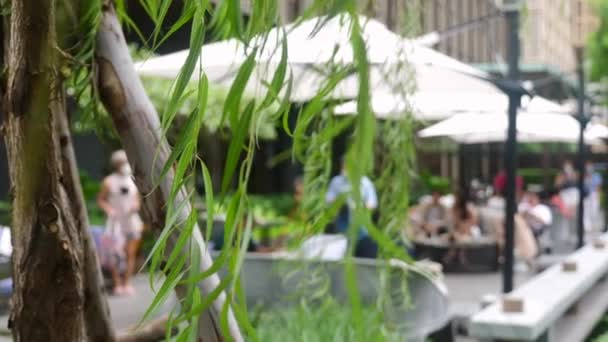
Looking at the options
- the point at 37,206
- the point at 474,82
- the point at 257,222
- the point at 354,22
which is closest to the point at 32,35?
the point at 37,206

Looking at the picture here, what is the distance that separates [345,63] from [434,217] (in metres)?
12.4

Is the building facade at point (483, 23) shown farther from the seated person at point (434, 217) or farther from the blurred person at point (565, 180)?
the blurred person at point (565, 180)

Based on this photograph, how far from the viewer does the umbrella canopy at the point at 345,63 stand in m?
2.43

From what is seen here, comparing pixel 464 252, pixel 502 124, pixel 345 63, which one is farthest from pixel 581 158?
pixel 345 63

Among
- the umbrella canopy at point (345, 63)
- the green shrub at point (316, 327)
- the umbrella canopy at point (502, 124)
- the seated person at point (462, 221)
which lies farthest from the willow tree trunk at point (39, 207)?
the seated person at point (462, 221)

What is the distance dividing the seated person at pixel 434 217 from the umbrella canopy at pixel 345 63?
528 centimetres

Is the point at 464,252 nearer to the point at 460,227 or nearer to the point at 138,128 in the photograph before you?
the point at 460,227

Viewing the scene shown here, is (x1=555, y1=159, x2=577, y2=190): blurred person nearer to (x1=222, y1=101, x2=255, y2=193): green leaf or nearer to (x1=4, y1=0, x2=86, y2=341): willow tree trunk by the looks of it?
(x1=4, y1=0, x2=86, y2=341): willow tree trunk

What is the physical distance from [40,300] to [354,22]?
1124mm

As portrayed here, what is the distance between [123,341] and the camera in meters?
2.43

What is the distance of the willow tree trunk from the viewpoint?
1.73 m

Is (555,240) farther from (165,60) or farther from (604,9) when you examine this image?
(604,9)

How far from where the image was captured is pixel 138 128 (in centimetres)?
196

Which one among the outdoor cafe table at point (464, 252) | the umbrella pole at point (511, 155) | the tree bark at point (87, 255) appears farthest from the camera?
the outdoor cafe table at point (464, 252)
